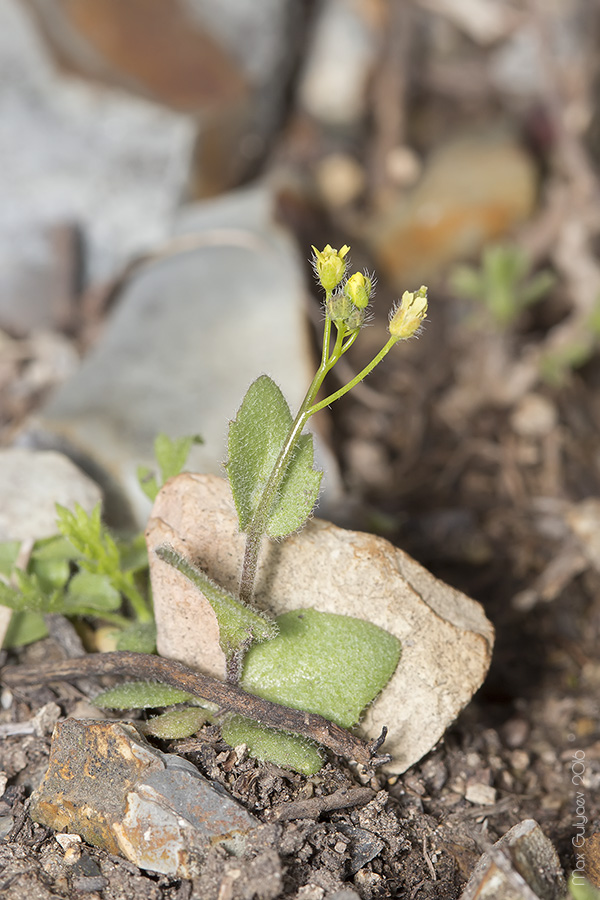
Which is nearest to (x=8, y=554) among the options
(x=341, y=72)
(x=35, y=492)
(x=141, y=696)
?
(x=35, y=492)

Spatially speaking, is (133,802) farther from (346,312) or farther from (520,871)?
(346,312)

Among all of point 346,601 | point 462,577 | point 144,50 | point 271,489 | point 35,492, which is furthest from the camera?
point 144,50

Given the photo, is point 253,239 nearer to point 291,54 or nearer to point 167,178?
point 167,178

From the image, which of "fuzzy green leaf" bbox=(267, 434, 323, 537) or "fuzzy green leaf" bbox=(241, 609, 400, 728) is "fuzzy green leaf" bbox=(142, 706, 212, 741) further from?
"fuzzy green leaf" bbox=(267, 434, 323, 537)

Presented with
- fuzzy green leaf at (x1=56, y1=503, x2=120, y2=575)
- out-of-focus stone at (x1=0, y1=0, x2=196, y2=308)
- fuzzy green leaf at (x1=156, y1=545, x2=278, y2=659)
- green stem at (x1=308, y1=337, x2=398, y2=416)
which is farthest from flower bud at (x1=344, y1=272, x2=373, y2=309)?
out-of-focus stone at (x1=0, y1=0, x2=196, y2=308)

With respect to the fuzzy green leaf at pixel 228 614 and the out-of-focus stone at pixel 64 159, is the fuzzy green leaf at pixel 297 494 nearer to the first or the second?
the fuzzy green leaf at pixel 228 614

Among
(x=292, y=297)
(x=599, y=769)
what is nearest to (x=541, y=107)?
(x=292, y=297)

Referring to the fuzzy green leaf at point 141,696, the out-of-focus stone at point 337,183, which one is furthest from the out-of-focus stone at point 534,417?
the fuzzy green leaf at point 141,696
